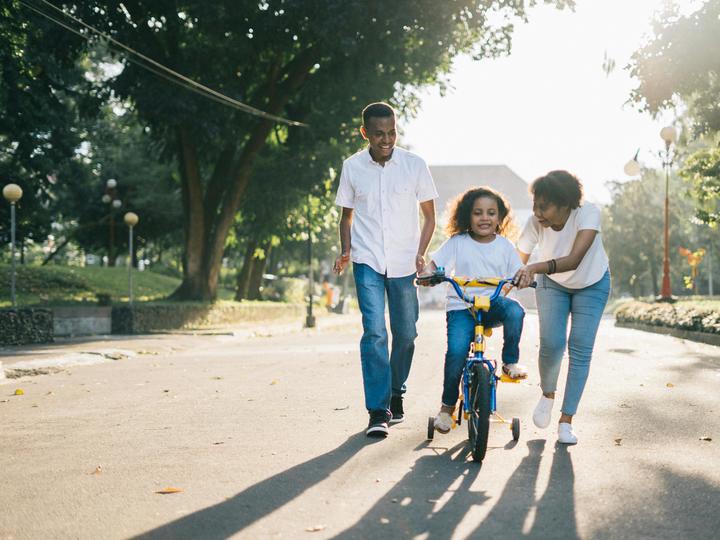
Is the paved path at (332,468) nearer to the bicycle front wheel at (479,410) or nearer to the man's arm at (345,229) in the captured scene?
the bicycle front wheel at (479,410)

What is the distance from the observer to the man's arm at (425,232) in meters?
6.49

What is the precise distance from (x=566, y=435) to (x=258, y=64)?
74.0 ft

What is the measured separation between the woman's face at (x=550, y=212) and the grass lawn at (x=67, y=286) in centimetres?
1896

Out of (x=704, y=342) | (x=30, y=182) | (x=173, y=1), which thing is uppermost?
(x=173, y=1)

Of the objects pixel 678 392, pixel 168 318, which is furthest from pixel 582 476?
pixel 168 318

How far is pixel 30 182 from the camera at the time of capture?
27172 millimetres

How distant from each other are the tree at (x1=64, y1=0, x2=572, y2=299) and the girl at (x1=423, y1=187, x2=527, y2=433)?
15.4 m

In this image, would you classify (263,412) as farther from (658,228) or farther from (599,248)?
(658,228)

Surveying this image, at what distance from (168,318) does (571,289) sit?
1801cm

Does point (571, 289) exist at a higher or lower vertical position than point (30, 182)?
lower

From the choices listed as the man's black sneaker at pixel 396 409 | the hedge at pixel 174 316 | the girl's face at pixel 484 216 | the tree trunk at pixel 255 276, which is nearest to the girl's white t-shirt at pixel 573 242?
the girl's face at pixel 484 216

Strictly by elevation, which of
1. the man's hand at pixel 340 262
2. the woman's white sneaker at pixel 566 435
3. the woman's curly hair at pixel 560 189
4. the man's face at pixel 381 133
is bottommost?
the woman's white sneaker at pixel 566 435

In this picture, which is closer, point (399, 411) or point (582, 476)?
point (582, 476)

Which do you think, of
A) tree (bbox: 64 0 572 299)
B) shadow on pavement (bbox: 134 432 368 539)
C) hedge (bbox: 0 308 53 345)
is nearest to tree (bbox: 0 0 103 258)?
tree (bbox: 64 0 572 299)
